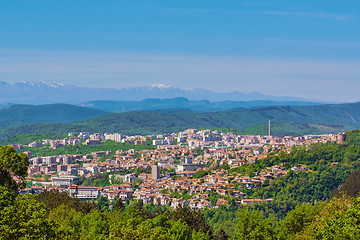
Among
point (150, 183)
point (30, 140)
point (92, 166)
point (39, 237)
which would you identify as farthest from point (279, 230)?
point (30, 140)

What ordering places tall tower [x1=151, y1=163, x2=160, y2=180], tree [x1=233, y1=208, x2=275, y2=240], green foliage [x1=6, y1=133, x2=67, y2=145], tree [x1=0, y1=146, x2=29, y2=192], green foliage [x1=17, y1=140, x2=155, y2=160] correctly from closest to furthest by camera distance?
tree [x1=0, y1=146, x2=29, y2=192] < tree [x1=233, y1=208, x2=275, y2=240] < tall tower [x1=151, y1=163, x2=160, y2=180] < green foliage [x1=17, y1=140, x2=155, y2=160] < green foliage [x1=6, y1=133, x2=67, y2=145]

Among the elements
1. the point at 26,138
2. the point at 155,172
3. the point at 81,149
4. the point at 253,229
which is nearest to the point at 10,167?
the point at 253,229

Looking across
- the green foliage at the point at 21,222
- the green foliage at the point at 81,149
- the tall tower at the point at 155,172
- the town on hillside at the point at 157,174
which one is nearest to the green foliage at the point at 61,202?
the town on hillside at the point at 157,174

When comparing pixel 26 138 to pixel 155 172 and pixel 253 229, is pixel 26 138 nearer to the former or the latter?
pixel 155 172

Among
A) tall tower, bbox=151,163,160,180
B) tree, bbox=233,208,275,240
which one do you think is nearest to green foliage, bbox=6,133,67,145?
tall tower, bbox=151,163,160,180

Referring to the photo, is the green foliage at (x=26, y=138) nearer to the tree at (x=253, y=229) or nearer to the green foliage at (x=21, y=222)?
the tree at (x=253, y=229)

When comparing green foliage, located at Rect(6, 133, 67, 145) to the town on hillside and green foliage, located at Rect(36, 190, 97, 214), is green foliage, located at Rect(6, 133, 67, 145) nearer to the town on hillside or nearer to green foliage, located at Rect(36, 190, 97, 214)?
the town on hillside

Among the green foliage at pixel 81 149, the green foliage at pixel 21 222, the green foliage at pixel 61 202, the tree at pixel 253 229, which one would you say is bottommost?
the green foliage at pixel 81 149


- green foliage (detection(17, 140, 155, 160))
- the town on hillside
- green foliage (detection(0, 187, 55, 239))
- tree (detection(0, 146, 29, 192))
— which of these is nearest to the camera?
green foliage (detection(0, 187, 55, 239))
